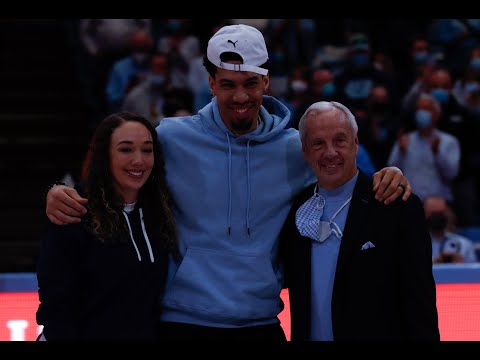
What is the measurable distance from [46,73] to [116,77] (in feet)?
5.27

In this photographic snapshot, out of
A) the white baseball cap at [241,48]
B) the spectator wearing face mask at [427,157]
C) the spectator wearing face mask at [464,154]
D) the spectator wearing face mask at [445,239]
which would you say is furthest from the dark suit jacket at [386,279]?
the spectator wearing face mask at [464,154]

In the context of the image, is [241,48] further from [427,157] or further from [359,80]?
[359,80]

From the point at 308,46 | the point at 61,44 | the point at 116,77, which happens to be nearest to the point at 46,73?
the point at 61,44

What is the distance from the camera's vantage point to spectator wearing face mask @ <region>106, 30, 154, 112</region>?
28.1 feet

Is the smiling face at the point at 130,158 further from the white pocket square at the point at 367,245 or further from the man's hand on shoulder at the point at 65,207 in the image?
the white pocket square at the point at 367,245

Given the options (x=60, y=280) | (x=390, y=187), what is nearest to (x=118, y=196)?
(x=60, y=280)

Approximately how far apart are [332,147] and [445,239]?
3318 mm

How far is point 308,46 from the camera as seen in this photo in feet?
31.0

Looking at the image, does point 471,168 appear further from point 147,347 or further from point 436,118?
point 147,347

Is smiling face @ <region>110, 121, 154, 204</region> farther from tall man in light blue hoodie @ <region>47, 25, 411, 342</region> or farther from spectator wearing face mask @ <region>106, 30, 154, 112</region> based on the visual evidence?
spectator wearing face mask @ <region>106, 30, 154, 112</region>

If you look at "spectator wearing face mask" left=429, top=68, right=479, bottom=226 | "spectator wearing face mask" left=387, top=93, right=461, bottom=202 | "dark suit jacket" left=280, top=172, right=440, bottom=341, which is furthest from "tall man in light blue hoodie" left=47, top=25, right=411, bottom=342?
"spectator wearing face mask" left=429, top=68, right=479, bottom=226

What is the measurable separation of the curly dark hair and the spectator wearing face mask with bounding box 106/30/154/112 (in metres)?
5.00

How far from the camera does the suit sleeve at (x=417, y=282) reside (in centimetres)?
330

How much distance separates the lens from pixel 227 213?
11.7 feet
